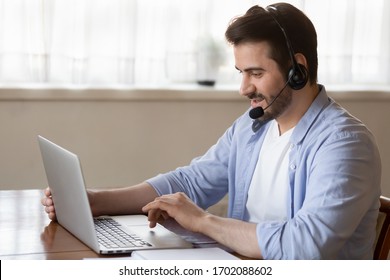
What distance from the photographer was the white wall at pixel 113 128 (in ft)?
10.9

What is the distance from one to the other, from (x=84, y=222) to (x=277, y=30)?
635 millimetres

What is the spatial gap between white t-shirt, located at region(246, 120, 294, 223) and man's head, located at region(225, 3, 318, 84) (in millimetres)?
212

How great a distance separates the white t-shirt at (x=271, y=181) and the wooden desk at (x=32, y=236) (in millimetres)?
487

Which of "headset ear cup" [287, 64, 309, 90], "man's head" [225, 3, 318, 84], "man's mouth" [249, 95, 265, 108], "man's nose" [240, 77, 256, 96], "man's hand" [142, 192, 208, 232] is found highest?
"man's head" [225, 3, 318, 84]

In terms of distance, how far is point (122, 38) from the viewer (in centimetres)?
341

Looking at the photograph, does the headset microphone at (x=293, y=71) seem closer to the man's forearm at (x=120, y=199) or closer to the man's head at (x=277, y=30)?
the man's head at (x=277, y=30)

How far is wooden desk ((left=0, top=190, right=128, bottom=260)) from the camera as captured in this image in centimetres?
157

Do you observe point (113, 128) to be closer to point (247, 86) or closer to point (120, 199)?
point (120, 199)

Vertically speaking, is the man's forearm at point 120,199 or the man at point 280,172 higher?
the man at point 280,172

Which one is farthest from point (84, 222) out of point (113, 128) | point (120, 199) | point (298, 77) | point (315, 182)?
point (113, 128)

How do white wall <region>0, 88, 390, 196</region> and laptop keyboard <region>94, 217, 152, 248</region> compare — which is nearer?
laptop keyboard <region>94, 217, 152, 248</region>

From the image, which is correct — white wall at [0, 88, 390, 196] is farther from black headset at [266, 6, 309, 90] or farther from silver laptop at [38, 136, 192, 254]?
black headset at [266, 6, 309, 90]

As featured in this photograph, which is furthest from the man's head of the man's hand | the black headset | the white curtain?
the white curtain

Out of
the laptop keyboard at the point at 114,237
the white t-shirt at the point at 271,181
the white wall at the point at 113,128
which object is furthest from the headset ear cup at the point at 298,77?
the white wall at the point at 113,128
